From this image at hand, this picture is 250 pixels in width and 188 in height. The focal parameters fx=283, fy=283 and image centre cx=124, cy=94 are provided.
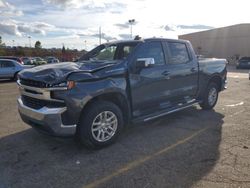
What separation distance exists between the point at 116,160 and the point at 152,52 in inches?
96.8

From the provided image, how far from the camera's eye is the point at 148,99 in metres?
5.67

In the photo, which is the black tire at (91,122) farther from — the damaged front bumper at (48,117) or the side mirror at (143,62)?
the side mirror at (143,62)

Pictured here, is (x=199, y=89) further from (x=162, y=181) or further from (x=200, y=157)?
(x=162, y=181)

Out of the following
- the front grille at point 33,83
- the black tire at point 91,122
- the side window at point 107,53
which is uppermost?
the side window at point 107,53

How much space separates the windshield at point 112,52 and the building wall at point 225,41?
50.1 metres

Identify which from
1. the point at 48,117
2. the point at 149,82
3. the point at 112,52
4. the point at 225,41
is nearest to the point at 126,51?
the point at 112,52

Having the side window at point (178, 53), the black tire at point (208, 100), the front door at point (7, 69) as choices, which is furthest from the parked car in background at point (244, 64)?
the side window at point (178, 53)

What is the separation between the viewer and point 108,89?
15.8 ft

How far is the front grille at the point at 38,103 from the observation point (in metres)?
4.39

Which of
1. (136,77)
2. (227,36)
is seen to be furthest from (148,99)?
(227,36)

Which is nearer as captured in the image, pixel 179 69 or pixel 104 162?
pixel 104 162

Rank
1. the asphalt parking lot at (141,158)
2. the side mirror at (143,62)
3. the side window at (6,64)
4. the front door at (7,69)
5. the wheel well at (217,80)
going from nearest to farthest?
the asphalt parking lot at (141,158), the side mirror at (143,62), the wheel well at (217,80), the front door at (7,69), the side window at (6,64)

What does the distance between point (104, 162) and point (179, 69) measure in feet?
9.98

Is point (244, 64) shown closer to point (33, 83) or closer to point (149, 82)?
point (149, 82)
